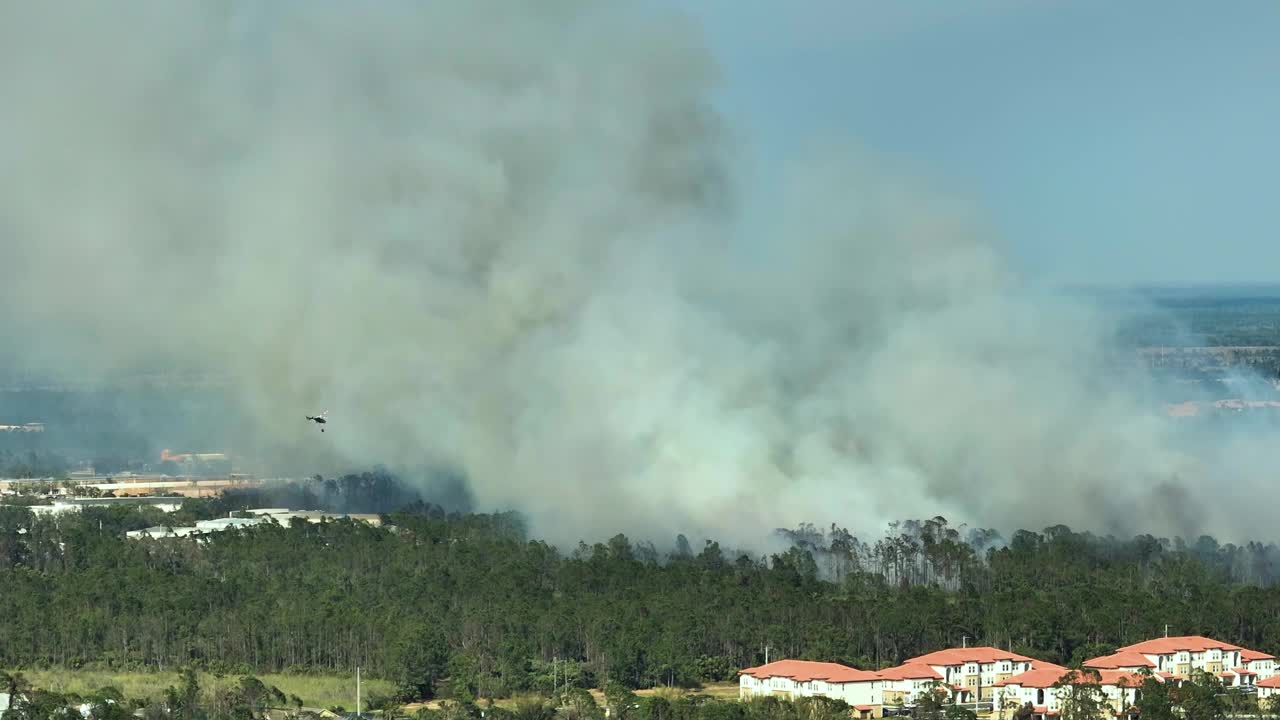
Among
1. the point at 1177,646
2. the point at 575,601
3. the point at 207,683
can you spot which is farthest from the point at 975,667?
the point at 207,683

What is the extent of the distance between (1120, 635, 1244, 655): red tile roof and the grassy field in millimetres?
10577

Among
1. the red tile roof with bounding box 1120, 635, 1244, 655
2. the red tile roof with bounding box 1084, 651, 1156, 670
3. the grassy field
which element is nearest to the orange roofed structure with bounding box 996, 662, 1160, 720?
the red tile roof with bounding box 1084, 651, 1156, 670

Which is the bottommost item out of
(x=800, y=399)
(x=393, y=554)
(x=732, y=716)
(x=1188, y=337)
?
(x=732, y=716)

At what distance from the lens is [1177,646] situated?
32.0 metres

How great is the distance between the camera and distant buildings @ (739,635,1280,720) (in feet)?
99.0

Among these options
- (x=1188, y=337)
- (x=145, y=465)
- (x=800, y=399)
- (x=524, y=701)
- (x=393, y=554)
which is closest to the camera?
(x=524, y=701)

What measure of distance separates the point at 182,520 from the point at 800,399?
1438 cm

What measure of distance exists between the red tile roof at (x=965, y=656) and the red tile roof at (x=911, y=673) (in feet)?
1.13

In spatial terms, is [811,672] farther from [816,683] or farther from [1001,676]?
[1001,676]

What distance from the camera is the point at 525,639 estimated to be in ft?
109

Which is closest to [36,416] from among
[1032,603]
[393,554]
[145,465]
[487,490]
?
[145,465]

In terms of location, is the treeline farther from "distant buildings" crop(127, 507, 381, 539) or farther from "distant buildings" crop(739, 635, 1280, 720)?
"distant buildings" crop(127, 507, 381, 539)

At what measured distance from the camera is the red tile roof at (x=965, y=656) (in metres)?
31.7

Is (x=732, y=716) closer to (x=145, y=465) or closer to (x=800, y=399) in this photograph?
(x=800, y=399)
